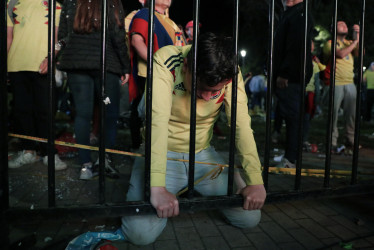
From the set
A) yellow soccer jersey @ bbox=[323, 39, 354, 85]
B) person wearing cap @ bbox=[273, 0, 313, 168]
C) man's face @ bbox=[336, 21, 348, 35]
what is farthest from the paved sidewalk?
man's face @ bbox=[336, 21, 348, 35]

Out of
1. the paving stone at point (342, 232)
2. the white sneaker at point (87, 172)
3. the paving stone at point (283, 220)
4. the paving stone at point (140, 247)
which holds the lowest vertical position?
the paving stone at point (140, 247)

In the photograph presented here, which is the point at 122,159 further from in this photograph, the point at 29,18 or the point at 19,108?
the point at 29,18

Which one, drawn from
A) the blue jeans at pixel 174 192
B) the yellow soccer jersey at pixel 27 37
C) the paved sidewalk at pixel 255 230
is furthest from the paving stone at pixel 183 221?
the yellow soccer jersey at pixel 27 37

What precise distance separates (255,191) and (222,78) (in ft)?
2.41

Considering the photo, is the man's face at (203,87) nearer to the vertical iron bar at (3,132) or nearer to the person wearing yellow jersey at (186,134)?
the person wearing yellow jersey at (186,134)

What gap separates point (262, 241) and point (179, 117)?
102 cm

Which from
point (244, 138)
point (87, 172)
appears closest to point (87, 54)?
point (87, 172)

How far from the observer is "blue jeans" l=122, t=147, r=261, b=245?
6.69 feet

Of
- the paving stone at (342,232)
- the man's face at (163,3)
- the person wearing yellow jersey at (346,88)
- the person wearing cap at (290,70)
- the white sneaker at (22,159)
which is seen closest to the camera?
the paving stone at (342,232)

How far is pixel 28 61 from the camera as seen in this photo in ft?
11.7

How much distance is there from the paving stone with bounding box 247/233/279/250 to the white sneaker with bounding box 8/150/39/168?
2.85 meters

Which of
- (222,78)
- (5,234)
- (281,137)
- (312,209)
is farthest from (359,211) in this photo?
(281,137)

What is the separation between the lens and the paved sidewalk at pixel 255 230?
2080 millimetres

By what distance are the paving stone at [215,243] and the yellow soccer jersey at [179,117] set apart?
16.8 inches
